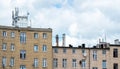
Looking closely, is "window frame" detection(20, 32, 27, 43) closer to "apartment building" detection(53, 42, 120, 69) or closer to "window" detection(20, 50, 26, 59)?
"window" detection(20, 50, 26, 59)

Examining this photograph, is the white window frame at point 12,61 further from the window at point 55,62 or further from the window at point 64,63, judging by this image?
the window at point 64,63

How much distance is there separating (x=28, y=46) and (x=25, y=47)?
808 mm

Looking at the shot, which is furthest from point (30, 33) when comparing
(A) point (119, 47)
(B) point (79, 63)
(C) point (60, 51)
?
(A) point (119, 47)

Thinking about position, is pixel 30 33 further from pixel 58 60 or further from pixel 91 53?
pixel 91 53

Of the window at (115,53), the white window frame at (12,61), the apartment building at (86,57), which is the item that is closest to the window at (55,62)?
the apartment building at (86,57)

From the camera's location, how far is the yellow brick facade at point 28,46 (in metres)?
89.8

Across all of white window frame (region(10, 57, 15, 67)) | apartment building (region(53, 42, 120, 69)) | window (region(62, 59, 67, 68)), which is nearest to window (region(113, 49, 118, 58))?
apartment building (region(53, 42, 120, 69))

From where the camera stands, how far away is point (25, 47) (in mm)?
91188

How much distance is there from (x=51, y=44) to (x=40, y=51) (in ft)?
11.1

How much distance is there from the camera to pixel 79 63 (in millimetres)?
95625

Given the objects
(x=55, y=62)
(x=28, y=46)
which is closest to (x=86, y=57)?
(x=55, y=62)

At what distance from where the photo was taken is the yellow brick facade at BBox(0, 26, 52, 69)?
89769 mm

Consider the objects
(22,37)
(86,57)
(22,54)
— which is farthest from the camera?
(86,57)

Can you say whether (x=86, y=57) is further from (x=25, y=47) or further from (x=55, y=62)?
(x=25, y=47)
